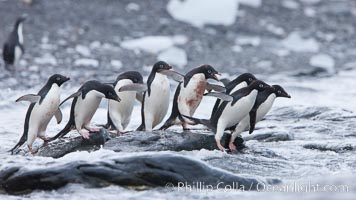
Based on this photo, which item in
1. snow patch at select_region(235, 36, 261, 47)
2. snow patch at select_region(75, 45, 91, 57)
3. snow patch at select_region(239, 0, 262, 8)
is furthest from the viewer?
snow patch at select_region(239, 0, 262, 8)

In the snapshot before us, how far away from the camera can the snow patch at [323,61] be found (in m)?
15.0

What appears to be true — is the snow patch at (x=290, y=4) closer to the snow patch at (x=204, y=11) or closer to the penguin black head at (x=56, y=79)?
the snow patch at (x=204, y=11)

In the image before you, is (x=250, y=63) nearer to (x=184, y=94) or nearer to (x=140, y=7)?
(x=140, y=7)

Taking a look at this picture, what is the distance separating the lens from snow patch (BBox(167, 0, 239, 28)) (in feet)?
53.1

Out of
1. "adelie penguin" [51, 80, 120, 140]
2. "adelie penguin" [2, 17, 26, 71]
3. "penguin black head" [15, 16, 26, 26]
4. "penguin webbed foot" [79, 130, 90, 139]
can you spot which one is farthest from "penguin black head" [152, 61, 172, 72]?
"penguin black head" [15, 16, 26, 26]

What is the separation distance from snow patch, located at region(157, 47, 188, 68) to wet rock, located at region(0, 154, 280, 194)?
819 cm

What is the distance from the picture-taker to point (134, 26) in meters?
15.7

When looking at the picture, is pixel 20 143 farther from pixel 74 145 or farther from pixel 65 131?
pixel 74 145

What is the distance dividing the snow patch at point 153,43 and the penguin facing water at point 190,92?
684 centimetres

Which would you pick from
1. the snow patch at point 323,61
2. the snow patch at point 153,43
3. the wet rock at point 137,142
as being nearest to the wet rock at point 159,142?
the wet rock at point 137,142

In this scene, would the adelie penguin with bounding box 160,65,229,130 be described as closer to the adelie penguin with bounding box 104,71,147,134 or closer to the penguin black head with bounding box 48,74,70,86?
the adelie penguin with bounding box 104,71,147,134

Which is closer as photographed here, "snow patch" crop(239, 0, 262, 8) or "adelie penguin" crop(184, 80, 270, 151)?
"adelie penguin" crop(184, 80, 270, 151)

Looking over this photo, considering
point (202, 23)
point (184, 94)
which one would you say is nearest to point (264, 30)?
point (202, 23)

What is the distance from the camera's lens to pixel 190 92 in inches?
309
